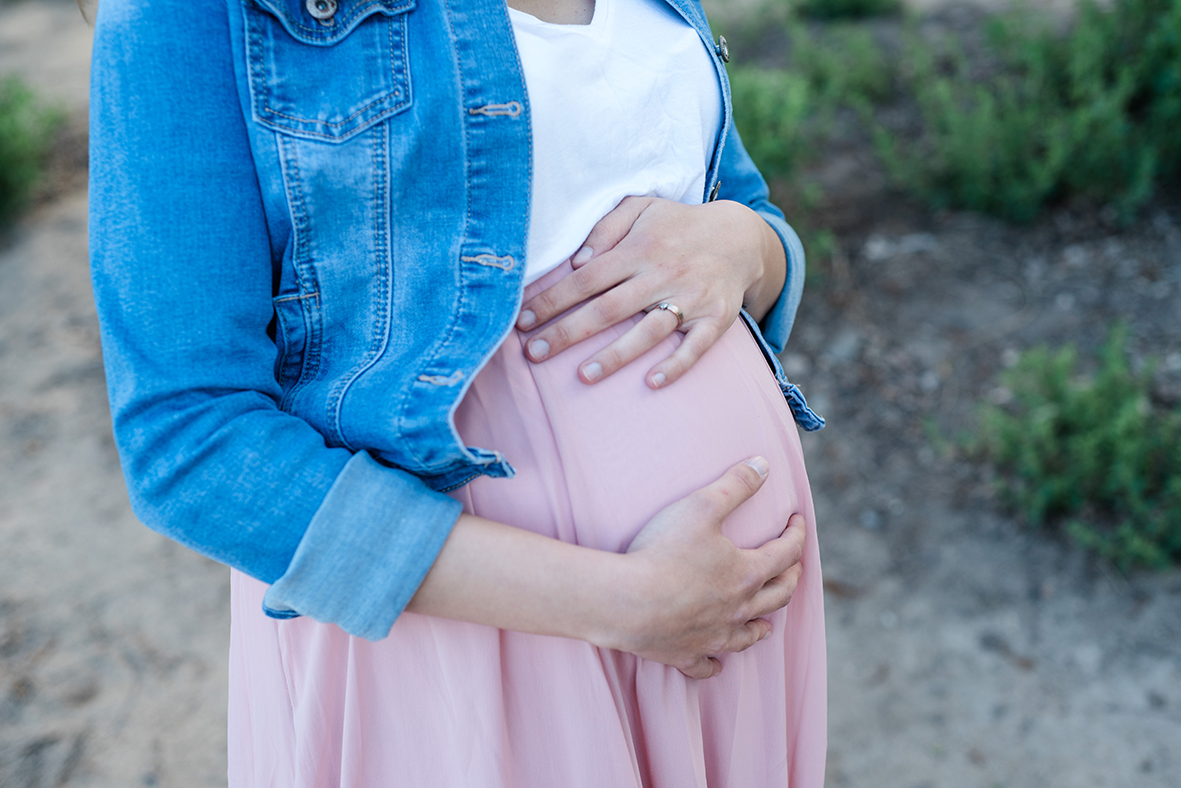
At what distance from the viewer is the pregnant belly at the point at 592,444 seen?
0.99 m

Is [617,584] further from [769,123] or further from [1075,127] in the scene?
[1075,127]

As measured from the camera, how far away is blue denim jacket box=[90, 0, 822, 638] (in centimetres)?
78

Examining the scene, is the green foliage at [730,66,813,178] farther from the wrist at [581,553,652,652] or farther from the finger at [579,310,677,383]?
the wrist at [581,553,652,652]

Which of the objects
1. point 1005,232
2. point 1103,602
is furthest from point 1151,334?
point 1103,602

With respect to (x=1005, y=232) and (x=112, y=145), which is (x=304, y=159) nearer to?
(x=112, y=145)

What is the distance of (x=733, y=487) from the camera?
3.33ft

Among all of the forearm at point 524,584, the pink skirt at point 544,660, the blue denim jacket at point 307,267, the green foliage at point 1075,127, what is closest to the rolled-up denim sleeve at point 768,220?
the pink skirt at point 544,660

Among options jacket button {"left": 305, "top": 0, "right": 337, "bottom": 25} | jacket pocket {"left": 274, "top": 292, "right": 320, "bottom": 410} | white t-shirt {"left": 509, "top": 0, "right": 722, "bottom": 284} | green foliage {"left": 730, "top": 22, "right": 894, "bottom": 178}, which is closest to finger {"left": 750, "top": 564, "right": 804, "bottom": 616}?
white t-shirt {"left": 509, "top": 0, "right": 722, "bottom": 284}

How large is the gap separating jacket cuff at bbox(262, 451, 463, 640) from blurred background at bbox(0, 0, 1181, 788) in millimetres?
1870

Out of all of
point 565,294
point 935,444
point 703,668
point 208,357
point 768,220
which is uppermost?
point 208,357

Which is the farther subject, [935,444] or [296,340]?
Answer: [935,444]

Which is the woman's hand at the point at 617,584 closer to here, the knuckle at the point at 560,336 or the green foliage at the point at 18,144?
the knuckle at the point at 560,336

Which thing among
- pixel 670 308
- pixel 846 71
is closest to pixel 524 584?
pixel 670 308

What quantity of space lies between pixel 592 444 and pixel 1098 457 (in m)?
2.28
